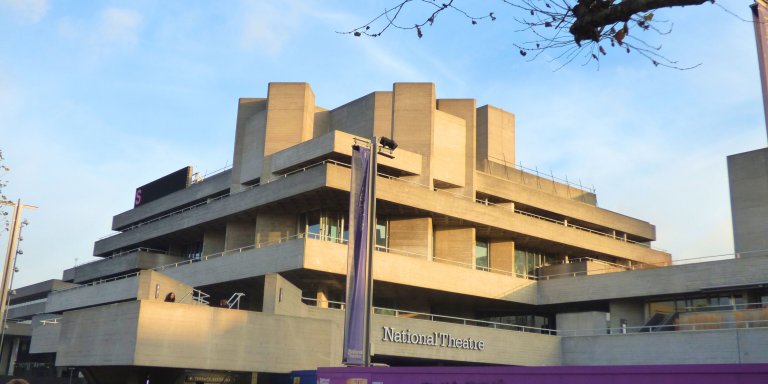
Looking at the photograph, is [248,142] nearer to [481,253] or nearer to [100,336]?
[481,253]

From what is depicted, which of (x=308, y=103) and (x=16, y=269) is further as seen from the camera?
(x=16, y=269)

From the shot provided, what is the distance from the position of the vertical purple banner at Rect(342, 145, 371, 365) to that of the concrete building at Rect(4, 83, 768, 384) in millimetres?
10420

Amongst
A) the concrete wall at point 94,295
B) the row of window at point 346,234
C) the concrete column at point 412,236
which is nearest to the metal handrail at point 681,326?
the row of window at point 346,234

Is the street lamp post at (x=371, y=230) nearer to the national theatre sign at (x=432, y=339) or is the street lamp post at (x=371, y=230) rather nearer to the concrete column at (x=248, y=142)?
the national theatre sign at (x=432, y=339)

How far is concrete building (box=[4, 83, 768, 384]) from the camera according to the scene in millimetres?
31250

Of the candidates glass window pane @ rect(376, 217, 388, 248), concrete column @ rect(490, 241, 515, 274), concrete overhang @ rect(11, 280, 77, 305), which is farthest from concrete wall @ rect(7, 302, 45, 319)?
concrete column @ rect(490, 241, 515, 274)

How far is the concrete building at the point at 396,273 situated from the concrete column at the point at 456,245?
103 millimetres

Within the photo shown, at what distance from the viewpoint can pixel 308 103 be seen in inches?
2073

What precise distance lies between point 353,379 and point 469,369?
3769 mm

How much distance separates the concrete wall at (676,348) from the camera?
35719 mm

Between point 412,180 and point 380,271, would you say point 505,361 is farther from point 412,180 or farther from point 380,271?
point 412,180

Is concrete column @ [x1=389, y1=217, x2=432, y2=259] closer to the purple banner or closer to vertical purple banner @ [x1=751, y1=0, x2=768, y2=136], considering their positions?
vertical purple banner @ [x1=751, y1=0, x2=768, y2=136]

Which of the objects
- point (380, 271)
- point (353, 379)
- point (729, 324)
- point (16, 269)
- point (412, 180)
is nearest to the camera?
point (353, 379)

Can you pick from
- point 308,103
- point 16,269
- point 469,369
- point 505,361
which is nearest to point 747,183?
point 505,361
